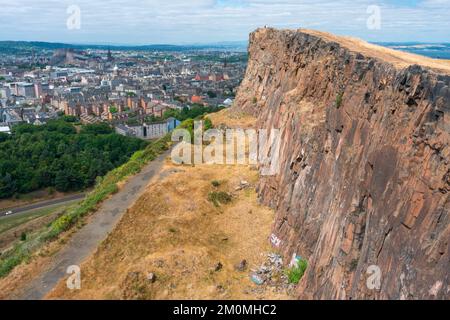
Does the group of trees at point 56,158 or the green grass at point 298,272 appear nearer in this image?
the green grass at point 298,272

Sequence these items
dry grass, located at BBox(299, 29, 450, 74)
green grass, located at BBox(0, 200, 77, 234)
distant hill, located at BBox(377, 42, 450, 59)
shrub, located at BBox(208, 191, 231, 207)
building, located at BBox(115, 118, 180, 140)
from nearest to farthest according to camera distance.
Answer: dry grass, located at BBox(299, 29, 450, 74), shrub, located at BBox(208, 191, 231, 207), green grass, located at BBox(0, 200, 77, 234), distant hill, located at BBox(377, 42, 450, 59), building, located at BBox(115, 118, 180, 140)

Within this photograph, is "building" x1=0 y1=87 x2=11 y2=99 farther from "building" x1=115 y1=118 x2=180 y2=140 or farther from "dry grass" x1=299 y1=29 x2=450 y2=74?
"dry grass" x1=299 y1=29 x2=450 y2=74

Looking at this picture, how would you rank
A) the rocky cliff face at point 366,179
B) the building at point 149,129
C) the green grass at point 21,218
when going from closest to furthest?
the rocky cliff face at point 366,179 < the green grass at point 21,218 < the building at point 149,129

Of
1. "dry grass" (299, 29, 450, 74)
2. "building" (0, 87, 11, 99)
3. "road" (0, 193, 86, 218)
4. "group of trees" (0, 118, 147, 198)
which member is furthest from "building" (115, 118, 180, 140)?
"building" (0, 87, 11, 99)

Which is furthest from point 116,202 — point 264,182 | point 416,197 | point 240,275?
point 416,197

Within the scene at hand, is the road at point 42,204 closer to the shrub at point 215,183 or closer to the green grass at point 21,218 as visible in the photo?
the green grass at point 21,218

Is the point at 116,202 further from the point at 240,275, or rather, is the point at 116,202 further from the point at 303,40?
the point at 303,40

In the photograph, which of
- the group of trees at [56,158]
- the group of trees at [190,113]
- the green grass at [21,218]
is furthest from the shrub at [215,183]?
the group of trees at [190,113]
